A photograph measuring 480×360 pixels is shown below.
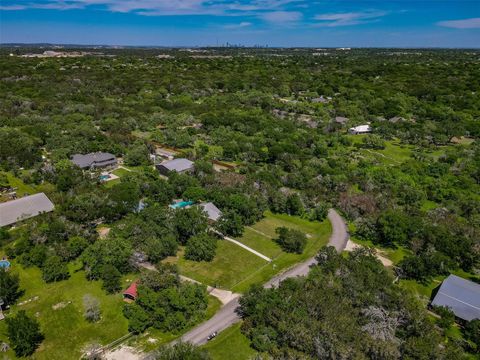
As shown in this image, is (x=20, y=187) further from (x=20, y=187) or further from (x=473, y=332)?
(x=473, y=332)

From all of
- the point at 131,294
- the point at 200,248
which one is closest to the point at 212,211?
the point at 200,248

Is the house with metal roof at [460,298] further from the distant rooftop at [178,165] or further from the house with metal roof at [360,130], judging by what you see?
the house with metal roof at [360,130]

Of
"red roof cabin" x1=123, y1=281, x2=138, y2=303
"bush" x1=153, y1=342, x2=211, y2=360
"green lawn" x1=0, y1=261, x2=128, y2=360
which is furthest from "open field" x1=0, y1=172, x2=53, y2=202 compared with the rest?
"bush" x1=153, y1=342, x2=211, y2=360

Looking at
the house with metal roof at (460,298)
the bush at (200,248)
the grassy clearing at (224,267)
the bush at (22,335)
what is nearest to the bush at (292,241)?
the grassy clearing at (224,267)

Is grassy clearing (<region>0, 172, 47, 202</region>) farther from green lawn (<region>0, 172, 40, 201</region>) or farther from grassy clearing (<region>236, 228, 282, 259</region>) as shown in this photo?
grassy clearing (<region>236, 228, 282, 259</region>)

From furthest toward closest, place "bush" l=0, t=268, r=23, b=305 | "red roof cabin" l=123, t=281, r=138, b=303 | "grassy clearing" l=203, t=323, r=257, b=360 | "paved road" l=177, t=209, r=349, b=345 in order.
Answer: "red roof cabin" l=123, t=281, r=138, b=303 < "bush" l=0, t=268, r=23, b=305 < "paved road" l=177, t=209, r=349, b=345 < "grassy clearing" l=203, t=323, r=257, b=360

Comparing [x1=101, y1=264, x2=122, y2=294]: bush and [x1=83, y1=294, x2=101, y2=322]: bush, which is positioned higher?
[x1=101, y1=264, x2=122, y2=294]: bush
